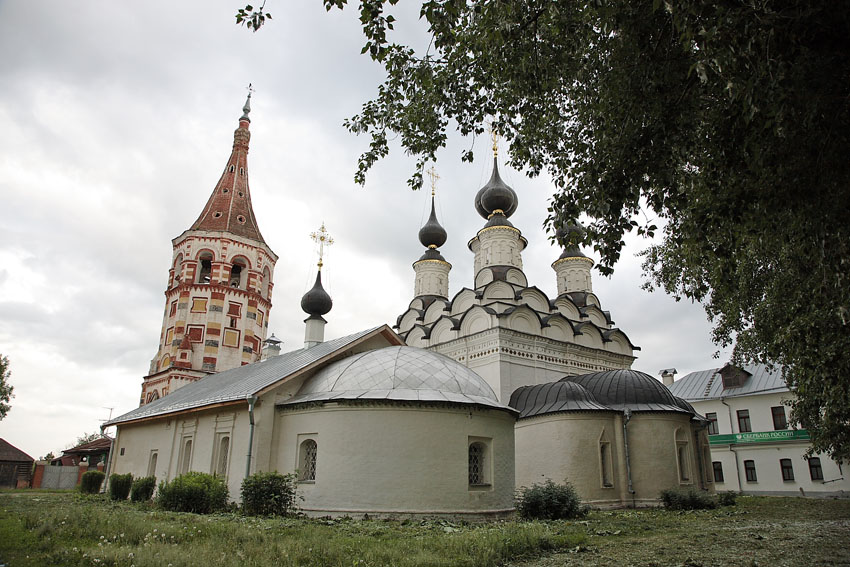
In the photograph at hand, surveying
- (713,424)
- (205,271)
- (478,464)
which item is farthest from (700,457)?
(205,271)

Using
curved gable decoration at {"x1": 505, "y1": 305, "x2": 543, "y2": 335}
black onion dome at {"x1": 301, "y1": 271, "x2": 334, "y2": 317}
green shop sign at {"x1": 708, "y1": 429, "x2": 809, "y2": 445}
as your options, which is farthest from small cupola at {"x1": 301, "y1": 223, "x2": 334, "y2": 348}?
green shop sign at {"x1": 708, "y1": 429, "x2": 809, "y2": 445}

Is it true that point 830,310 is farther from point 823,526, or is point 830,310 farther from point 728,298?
point 823,526

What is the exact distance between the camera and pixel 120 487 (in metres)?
15.8

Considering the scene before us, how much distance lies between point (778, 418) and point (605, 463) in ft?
47.6

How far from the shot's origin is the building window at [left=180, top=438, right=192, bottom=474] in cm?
1552

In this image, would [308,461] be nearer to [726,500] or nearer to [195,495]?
[195,495]

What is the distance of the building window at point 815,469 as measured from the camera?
2459cm

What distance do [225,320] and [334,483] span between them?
18.6 m

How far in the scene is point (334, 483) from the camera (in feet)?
37.6

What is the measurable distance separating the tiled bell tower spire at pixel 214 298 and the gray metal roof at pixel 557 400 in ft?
51.7

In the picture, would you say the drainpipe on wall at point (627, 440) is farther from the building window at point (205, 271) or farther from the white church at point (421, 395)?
the building window at point (205, 271)

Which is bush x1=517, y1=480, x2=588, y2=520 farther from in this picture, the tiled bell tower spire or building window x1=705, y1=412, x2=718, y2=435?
the tiled bell tower spire

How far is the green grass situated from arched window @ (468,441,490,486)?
2.37 metres

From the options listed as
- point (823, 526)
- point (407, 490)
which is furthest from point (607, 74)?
point (823, 526)
